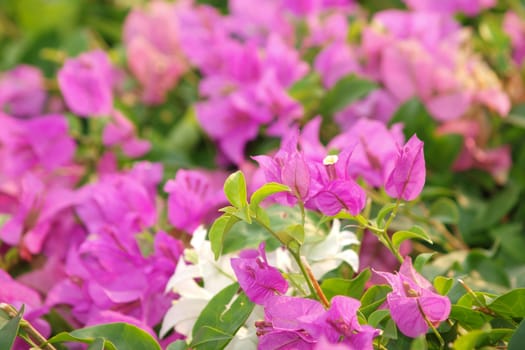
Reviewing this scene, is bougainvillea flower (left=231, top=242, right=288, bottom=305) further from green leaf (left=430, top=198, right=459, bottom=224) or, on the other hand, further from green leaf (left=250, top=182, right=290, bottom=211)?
green leaf (left=430, top=198, right=459, bottom=224)

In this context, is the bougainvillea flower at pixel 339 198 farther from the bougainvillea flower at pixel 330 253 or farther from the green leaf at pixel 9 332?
the green leaf at pixel 9 332

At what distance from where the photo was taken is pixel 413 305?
1.51 feet

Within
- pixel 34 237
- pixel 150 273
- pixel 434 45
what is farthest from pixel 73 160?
pixel 434 45

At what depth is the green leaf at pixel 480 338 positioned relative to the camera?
0.44m

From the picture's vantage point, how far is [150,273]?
64 cm

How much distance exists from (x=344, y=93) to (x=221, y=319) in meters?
0.38

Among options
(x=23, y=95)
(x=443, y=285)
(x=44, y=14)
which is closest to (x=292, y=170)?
(x=443, y=285)

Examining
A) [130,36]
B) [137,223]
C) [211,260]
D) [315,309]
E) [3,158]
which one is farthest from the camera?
[130,36]

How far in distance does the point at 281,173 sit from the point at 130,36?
1.99 feet

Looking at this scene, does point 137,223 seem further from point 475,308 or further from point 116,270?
point 475,308

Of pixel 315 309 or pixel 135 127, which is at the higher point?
pixel 315 309

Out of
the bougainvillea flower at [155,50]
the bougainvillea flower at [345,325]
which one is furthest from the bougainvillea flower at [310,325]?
the bougainvillea flower at [155,50]

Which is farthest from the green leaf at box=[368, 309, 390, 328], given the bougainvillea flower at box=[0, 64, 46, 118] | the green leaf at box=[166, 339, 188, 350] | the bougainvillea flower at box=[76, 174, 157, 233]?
the bougainvillea flower at box=[0, 64, 46, 118]

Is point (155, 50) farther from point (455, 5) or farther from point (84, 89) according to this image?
point (455, 5)
